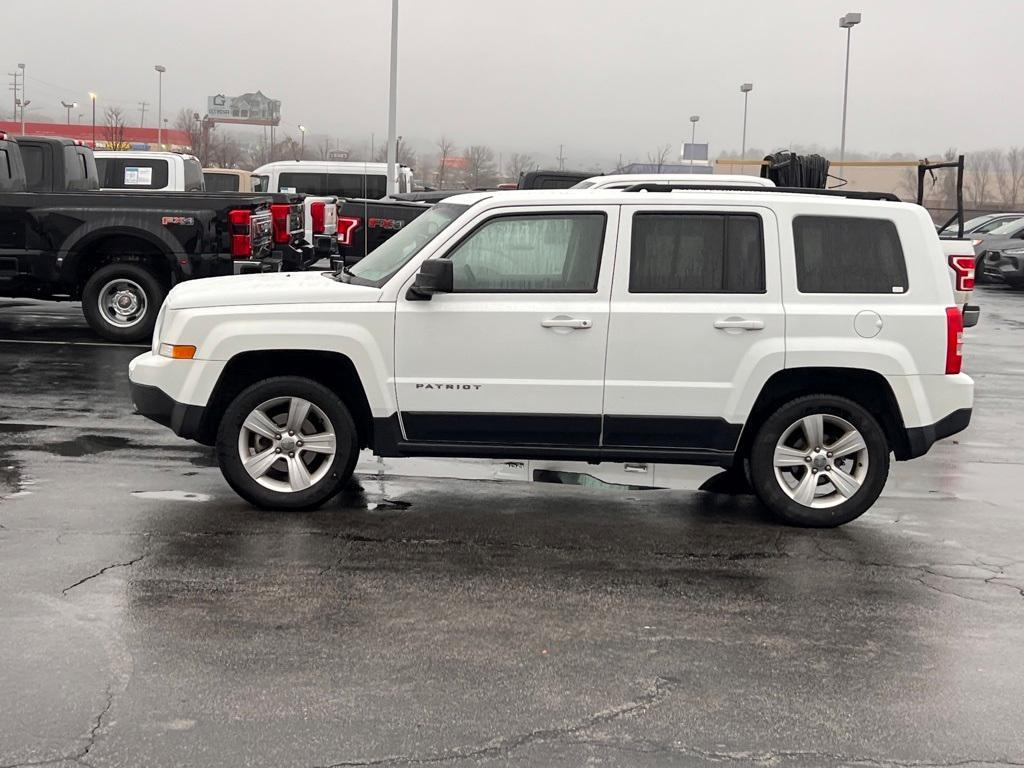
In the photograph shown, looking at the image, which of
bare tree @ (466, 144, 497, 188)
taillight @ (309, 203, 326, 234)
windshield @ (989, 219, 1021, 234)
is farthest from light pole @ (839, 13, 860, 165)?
bare tree @ (466, 144, 497, 188)

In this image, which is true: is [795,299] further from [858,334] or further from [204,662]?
[204,662]

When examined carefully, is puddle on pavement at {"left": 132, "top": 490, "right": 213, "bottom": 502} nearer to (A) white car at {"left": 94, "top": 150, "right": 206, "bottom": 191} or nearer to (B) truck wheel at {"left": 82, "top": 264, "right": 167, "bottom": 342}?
(B) truck wheel at {"left": 82, "top": 264, "right": 167, "bottom": 342}

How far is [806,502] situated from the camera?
721cm

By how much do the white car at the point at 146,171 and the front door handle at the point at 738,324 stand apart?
59.2ft

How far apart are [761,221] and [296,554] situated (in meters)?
3.11

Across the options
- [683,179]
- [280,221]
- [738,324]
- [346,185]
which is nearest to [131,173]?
[346,185]

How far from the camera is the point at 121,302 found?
1441 centimetres

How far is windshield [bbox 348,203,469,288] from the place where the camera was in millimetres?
A: 7199

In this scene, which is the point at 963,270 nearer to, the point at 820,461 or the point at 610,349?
the point at 820,461

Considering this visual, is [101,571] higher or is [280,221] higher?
[280,221]

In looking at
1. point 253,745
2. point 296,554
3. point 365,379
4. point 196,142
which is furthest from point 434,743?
point 196,142

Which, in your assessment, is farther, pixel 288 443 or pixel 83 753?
pixel 288 443

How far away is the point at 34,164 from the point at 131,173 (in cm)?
757

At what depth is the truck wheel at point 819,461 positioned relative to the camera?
7133 mm
